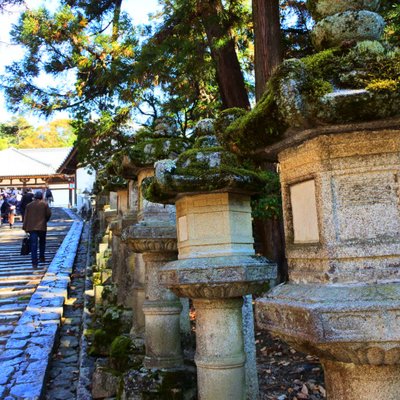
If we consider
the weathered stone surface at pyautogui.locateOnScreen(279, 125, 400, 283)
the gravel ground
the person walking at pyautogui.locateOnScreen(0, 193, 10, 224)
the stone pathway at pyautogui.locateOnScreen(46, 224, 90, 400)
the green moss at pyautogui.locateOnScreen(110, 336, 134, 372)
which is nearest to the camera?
the weathered stone surface at pyautogui.locateOnScreen(279, 125, 400, 283)

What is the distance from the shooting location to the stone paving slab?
4.59m

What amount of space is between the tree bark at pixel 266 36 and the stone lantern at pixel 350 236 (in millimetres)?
4938

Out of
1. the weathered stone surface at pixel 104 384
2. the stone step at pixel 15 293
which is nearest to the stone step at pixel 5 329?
the stone step at pixel 15 293

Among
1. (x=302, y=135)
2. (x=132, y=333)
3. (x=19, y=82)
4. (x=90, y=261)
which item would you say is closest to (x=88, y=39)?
(x=19, y=82)

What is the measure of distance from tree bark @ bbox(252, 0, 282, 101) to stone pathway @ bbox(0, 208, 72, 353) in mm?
5100

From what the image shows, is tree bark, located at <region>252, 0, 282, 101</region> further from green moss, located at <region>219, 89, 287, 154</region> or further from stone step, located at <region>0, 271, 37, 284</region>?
stone step, located at <region>0, 271, 37, 284</region>

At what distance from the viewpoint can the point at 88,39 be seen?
32.5ft

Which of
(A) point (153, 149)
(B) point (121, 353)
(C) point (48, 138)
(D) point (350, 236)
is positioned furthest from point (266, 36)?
(C) point (48, 138)

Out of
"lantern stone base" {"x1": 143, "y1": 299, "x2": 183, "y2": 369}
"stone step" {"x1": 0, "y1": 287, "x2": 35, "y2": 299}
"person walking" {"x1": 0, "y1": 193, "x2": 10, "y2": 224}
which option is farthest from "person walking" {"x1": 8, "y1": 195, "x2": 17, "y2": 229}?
"lantern stone base" {"x1": 143, "y1": 299, "x2": 183, "y2": 369}

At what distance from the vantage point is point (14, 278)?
32.0 feet

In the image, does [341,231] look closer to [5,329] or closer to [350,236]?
[350,236]

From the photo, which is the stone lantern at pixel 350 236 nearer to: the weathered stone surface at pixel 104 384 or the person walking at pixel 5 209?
the weathered stone surface at pixel 104 384

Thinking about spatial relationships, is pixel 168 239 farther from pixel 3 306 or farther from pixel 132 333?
pixel 3 306

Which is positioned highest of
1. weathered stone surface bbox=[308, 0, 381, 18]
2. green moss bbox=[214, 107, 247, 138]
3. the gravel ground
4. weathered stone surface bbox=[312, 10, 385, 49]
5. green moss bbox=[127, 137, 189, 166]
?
weathered stone surface bbox=[308, 0, 381, 18]
